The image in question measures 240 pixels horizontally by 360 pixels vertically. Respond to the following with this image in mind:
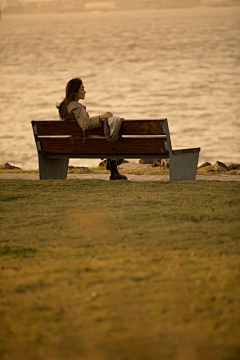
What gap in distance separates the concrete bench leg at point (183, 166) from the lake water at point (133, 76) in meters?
8.90

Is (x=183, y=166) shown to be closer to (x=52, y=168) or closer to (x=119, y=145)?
(x=119, y=145)

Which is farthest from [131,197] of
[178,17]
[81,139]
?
[178,17]

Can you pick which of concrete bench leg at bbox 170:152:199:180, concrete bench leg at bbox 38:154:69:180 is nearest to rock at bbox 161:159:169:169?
concrete bench leg at bbox 38:154:69:180

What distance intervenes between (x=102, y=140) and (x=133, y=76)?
4802cm

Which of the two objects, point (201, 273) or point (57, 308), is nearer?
point (57, 308)

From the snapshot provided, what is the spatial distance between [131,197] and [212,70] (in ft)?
157

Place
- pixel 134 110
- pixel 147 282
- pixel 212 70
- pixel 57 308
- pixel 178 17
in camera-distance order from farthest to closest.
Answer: pixel 178 17 < pixel 212 70 < pixel 134 110 < pixel 147 282 < pixel 57 308

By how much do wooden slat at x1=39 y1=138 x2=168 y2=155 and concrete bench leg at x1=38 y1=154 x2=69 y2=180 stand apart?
0.89 feet

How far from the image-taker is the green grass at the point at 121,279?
3.85 metres

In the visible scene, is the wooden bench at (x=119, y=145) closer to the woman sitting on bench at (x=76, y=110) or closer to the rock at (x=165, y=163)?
the woman sitting on bench at (x=76, y=110)

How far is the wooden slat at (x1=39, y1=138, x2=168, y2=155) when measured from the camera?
30.0 feet

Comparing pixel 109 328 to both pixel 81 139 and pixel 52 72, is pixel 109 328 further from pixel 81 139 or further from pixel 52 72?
pixel 52 72

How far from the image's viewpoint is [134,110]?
35.6 meters

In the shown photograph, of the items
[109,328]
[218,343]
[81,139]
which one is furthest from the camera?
[81,139]
